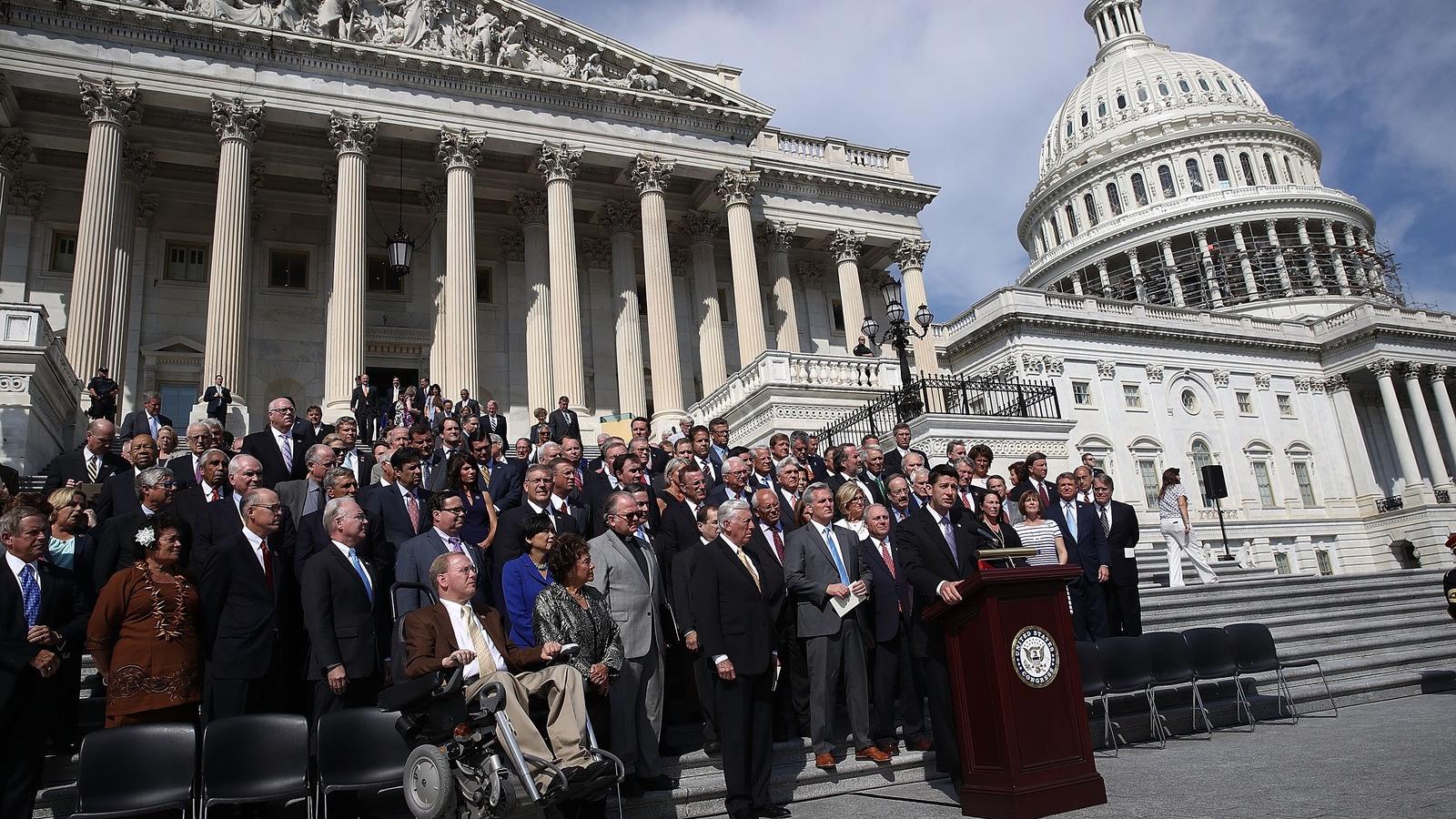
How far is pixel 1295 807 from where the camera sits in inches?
204

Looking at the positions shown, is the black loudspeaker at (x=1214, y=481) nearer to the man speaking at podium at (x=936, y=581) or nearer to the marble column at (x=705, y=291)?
the marble column at (x=705, y=291)

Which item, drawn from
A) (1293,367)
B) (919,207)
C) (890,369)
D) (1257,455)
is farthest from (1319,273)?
(890,369)

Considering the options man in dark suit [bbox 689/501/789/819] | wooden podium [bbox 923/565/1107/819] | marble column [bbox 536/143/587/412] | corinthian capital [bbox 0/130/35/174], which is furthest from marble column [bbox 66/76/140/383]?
wooden podium [bbox 923/565/1107/819]

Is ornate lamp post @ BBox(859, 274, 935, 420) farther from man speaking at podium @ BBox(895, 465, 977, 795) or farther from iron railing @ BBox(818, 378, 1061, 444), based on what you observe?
man speaking at podium @ BBox(895, 465, 977, 795)

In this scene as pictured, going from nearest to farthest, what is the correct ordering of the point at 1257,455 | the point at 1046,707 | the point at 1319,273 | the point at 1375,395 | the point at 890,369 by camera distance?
the point at 1046,707 → the point at 890,369 → the point at 1257,455 → the point at 1375,395 → the point at 1319,273

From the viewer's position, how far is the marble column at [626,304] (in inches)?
1128

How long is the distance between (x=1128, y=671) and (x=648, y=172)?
24.2 meters

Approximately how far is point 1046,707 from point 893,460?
747 centimetres

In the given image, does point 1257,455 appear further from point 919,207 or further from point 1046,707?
point 1046,707

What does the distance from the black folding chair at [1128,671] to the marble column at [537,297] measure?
2012 centimetres

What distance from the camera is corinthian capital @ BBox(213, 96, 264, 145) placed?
25.0 m

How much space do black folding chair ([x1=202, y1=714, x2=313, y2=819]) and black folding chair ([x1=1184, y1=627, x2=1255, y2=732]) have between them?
7.62 m

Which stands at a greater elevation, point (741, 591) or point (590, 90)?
point (590, 90)

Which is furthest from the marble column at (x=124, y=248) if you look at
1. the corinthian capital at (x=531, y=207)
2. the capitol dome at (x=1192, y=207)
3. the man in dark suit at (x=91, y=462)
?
the capitol dome at (x=1192, y=207)
